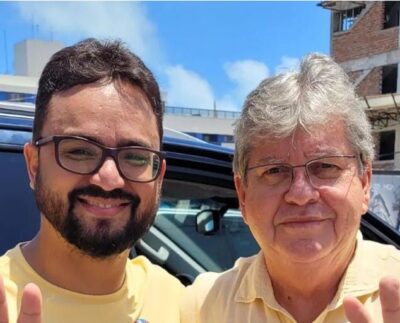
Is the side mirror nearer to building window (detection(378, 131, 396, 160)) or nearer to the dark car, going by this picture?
the dark car

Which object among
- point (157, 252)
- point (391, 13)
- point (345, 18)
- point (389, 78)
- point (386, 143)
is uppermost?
point (345, 18)

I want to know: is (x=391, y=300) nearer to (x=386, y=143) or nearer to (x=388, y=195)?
(x=388, y=195)

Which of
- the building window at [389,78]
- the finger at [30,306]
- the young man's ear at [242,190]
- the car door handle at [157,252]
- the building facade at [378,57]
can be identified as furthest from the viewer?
the building window at [389,78]

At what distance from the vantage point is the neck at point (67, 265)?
5.14 feet

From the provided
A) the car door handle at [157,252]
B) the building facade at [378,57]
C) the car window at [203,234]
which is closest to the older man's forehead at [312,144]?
the car window at [203,234]

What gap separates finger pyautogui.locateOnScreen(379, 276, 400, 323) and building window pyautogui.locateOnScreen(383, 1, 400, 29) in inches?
844

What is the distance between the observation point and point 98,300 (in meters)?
1.56

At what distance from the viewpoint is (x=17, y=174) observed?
71.9 inches

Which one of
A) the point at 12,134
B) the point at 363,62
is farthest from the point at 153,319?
the point at 363,62

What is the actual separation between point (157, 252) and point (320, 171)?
3.78 ft

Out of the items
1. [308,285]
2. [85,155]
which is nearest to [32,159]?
[85,155]

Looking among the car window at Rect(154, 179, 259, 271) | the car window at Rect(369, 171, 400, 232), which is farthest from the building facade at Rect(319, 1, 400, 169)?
the car window at Rect(154, 179, 259, 271)

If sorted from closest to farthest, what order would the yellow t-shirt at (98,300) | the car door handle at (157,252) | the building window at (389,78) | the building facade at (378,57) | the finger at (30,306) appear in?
the finger at (30,306) → the yellow t-shirt at (98,300) → the car door handle at (157,252) → the building facade at (378,57) → the building window at (389,78)

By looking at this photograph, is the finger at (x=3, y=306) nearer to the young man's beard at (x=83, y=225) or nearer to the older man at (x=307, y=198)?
the young man's beard at (x=83, y=225)
